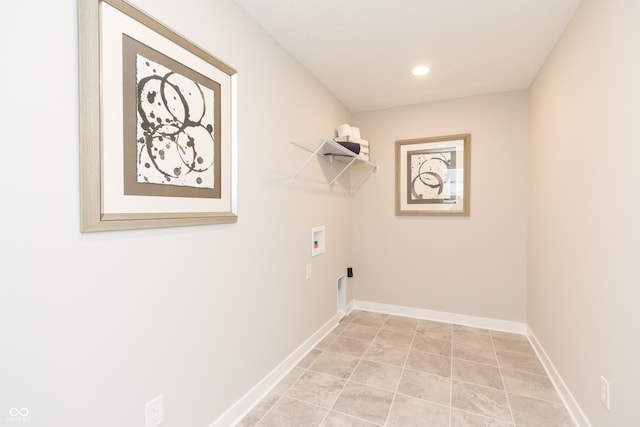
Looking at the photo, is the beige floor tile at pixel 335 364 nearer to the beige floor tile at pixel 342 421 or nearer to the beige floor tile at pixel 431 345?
the beige floor tile at pixel 342 421

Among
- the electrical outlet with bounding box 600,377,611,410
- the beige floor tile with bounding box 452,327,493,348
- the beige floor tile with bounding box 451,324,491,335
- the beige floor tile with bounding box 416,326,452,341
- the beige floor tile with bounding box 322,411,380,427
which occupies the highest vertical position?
the electrical outlet with bounding box 600,377,611,410

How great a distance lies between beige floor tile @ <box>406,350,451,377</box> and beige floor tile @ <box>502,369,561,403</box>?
0.38 metres

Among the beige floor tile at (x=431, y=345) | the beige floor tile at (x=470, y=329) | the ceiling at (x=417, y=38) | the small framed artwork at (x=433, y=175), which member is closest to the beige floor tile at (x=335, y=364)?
the beige floor tile at (x=431, y=345)

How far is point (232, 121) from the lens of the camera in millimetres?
1657

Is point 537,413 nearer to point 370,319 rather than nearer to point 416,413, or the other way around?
point 416,413

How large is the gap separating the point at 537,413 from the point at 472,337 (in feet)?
3.52

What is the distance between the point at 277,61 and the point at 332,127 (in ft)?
3.50

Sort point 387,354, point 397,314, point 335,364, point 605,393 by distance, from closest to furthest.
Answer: point 605,393 < point 335,364 < point 387,354 < point 397,314

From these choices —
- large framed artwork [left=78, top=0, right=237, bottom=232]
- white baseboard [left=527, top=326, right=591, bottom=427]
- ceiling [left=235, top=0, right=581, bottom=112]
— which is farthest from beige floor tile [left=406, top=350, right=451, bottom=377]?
ceiling [left=235, top=0, right=581, bottom=112]

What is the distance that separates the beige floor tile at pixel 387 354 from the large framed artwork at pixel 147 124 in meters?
1.71

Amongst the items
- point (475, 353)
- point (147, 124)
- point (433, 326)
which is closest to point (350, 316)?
point (433, 326)

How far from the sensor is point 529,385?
203cm

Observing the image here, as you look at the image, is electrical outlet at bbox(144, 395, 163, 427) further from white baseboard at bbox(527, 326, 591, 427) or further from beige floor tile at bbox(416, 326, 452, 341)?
beige floor tile at bbox(416, 326, 452, 341)

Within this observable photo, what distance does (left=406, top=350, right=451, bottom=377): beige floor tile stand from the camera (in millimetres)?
2213
